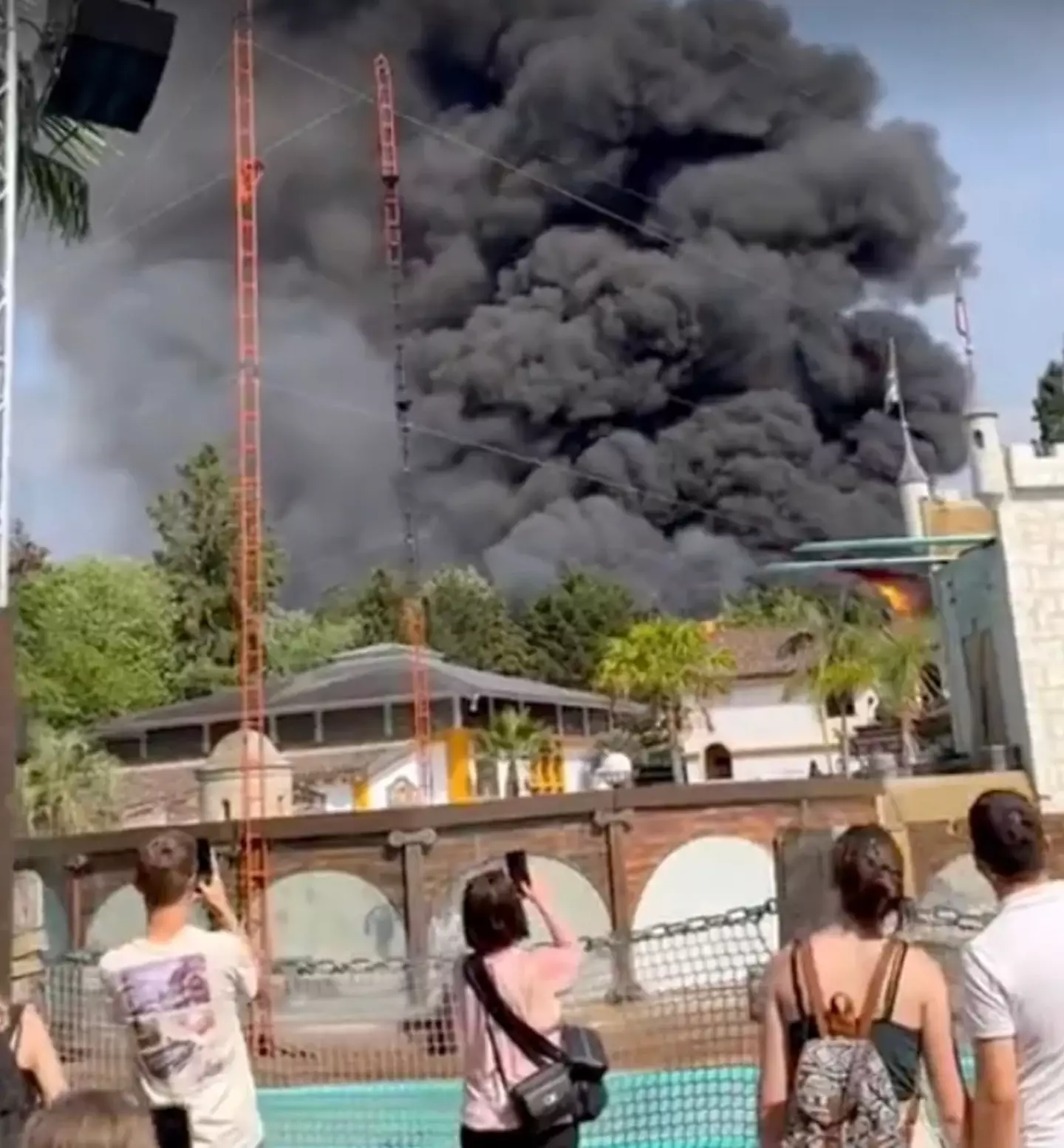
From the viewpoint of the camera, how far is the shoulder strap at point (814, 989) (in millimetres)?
3258

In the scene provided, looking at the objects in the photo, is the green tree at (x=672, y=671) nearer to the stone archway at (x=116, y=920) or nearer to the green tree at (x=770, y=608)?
the green tree at (x=770, y=608)

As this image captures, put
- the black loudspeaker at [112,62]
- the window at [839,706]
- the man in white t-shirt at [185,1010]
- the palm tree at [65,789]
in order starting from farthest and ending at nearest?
the window at [839,706] → the palm tree at [65,789] → the black loudspeaker at [112,62] → the man in white t-shirt at [185,1010]

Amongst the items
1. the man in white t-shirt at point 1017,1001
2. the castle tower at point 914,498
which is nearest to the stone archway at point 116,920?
the man in white t-shirt at point 1017,1001

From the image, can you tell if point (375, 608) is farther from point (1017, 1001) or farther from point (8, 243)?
point (1017, 1001)

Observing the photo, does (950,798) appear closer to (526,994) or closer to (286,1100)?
(286,1100)

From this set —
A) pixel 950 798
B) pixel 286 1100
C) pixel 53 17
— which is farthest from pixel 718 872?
pixel 53 17

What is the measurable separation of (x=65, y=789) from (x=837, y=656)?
71.4 ft

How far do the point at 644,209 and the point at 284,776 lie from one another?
79804 mm

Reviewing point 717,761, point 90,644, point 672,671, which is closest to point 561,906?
point 672,671

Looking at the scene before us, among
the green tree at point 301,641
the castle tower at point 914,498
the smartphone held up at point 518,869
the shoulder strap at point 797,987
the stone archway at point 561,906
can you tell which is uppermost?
the green tree at point 301,641

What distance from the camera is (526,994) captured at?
3.90m

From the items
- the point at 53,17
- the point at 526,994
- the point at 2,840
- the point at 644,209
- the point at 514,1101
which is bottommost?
the point at 514,1101

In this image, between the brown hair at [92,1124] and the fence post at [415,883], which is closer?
the brown hair at [92,1124]

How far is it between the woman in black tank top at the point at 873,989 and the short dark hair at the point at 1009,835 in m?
0.22
